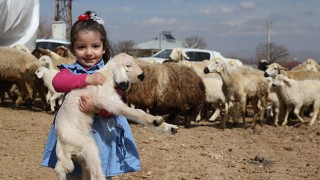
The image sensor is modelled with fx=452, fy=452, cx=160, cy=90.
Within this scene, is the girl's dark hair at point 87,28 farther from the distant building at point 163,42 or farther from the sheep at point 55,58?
the distant building at point 163,42

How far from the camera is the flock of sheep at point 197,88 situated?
1043cm

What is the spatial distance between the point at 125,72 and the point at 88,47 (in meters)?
0.42

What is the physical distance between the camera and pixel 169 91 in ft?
34.2

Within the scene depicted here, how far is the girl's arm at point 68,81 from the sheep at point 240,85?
7.61 meters

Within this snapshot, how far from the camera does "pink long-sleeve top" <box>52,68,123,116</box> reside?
121 inches

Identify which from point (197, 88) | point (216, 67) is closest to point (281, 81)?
point (216, 67)

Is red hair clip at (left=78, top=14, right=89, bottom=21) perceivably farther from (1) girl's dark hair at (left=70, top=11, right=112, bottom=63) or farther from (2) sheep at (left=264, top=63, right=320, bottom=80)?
(2) sheep at (left=264, top=63, right=320, bottom=80)

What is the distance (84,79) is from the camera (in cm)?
304

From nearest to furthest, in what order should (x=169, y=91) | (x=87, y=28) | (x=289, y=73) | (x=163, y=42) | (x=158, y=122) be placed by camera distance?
(x=158, y=122), (x=87, y=28), (x=169, y=91), (x=289, y=73), (x=163, y=42)

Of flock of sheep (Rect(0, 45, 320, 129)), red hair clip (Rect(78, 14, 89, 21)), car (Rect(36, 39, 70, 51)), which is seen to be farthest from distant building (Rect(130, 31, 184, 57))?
red hair clip (Rect(78, 14, 89, 21))

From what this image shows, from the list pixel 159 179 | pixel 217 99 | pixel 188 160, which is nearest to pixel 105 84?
pixel 159 179

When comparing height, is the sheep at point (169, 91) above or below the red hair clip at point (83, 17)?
below

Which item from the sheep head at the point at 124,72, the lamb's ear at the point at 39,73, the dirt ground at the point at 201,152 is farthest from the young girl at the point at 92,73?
the lamb's ear at the point at 39,73

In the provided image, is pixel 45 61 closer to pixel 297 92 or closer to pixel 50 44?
pixel 297 92
